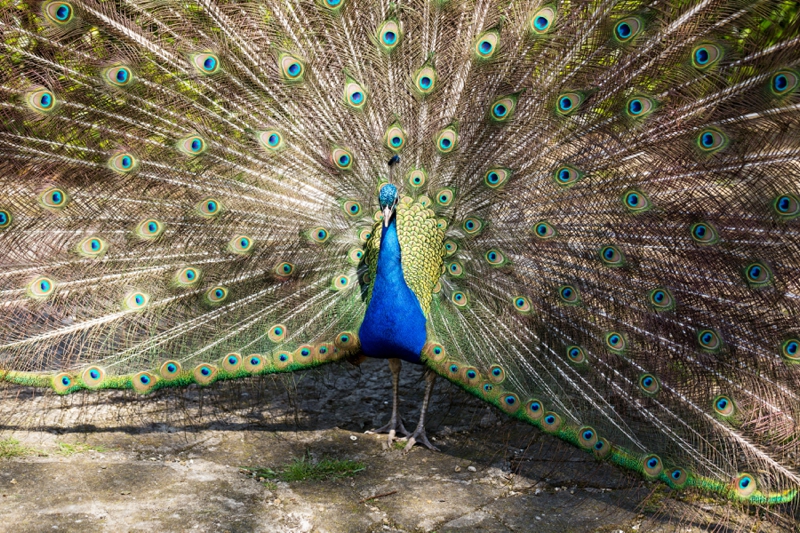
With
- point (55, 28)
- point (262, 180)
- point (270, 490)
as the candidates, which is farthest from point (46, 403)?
point (55, 28)

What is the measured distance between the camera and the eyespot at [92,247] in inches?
117

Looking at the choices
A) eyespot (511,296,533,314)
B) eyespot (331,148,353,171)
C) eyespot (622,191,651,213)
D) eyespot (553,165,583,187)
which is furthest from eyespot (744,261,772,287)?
eyespot (331,148,353,171)

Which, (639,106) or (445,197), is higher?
(639,106)

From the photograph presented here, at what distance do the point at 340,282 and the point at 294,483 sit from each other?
0.93 meters

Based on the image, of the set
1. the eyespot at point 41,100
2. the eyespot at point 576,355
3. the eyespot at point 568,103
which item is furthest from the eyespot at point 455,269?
the eyespot at point 41,100

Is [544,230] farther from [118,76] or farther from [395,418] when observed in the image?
[118,76]

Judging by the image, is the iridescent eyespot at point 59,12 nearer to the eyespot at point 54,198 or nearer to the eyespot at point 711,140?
the eyespot at point 54,198

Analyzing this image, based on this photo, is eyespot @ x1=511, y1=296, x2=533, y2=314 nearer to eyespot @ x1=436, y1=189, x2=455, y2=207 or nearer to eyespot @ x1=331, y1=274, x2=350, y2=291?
eyespot @ x1=436, y1=189, x2=455, y2=207

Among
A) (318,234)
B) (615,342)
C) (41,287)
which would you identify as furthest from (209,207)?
(615,342)

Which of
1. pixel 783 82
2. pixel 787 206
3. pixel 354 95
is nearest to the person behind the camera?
pixel 783 82

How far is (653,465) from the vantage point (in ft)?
8.67

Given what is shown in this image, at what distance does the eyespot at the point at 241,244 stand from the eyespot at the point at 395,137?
2.53ft

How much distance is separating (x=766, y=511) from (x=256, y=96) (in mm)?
2683

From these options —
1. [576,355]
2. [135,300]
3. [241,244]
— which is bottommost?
[135,300]
